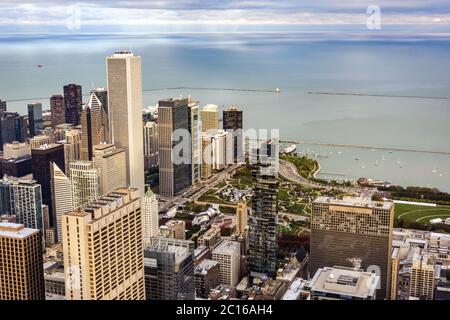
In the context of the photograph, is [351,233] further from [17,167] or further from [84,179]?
[17,167]

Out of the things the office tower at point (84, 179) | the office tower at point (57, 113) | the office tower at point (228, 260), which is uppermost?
the office tower at point (57, 113)

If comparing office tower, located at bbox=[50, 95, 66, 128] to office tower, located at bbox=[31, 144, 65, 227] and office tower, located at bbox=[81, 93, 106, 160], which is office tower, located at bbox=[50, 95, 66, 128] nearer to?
office tower, located at bbox=[81, 93, 106, 160]

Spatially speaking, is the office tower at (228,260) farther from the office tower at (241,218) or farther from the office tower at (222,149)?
the office tower at (222,149)

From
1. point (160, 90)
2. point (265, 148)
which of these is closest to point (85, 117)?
point (160, 90)

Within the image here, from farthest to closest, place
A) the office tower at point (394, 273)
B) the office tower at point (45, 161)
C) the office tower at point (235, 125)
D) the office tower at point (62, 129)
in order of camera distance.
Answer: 1. the office tower at point (62, 129)
2. the office tower at point (235, 125)
3. the office tower at point (45, 161)
4. the office tower at point (394, 273)

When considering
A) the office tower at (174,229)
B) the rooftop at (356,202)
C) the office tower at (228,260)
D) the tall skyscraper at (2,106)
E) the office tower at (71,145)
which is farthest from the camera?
the office tower at (71,145)

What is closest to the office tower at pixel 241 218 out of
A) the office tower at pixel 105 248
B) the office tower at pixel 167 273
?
the office tower at pixel 167 273
